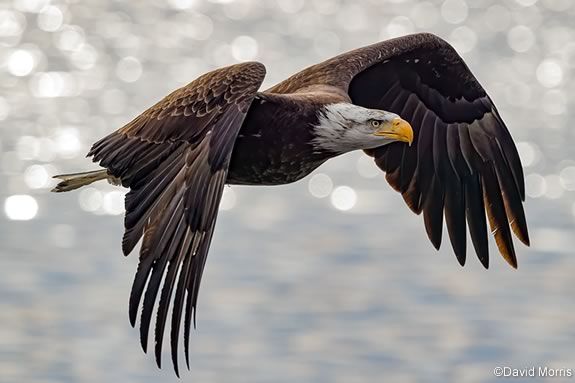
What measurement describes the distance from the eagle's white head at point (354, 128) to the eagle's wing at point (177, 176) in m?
0.59

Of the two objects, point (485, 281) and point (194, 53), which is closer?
point (485, 281)

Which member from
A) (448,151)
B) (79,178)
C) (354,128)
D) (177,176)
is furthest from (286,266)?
(177,176)

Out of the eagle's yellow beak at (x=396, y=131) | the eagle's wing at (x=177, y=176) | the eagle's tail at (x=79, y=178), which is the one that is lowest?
the eagle's wing at (x=177, y=176)

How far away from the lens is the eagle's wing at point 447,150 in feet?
35.8

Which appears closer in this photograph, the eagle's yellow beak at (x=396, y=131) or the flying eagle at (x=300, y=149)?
the flying eagle at (x=300, y=149)

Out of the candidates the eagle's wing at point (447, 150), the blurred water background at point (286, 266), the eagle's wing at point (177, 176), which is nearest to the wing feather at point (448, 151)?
the eagle's wing at point (447, 150)

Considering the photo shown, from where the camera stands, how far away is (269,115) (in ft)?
31.0

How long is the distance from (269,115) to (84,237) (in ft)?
32.5

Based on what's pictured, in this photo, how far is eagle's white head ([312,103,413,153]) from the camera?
31.2ft

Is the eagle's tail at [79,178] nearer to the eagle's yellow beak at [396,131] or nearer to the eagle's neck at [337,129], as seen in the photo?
the eagle's neck at [337,129]

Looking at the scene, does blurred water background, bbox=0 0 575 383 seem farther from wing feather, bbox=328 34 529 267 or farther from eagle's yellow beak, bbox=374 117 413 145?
eagle's yellow beak, bbox=374 117 413 145

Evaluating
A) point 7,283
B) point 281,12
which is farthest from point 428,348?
point 281,12

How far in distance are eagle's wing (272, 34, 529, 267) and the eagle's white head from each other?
125 cm

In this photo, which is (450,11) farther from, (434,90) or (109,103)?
(434,90)
